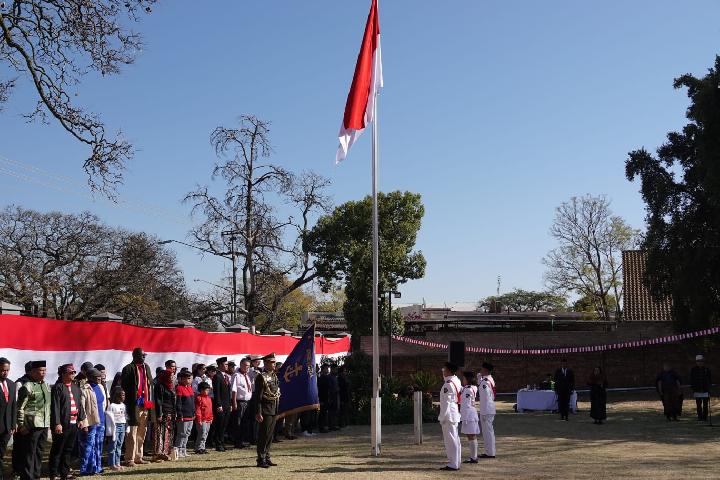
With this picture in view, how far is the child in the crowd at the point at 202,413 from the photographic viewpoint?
15.4m

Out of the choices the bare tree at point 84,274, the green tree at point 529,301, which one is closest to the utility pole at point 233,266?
the bare tree at point 84,274

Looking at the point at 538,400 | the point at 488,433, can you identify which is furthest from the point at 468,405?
the point at 538,400

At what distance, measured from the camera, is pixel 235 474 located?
40.9 ft

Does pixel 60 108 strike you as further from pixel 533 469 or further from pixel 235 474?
pixel 533 469

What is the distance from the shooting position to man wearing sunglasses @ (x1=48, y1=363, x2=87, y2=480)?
11.4 m

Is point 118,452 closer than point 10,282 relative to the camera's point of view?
Yes

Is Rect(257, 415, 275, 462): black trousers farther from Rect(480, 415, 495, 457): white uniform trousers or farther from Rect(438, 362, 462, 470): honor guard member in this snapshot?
Rect(480, 415, 495, 457): white uniform trousers

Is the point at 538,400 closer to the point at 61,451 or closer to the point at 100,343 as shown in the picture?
the point at 100,343

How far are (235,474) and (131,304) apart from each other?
27076mm

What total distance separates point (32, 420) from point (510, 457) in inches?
336

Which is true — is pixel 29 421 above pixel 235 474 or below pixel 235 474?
A: above

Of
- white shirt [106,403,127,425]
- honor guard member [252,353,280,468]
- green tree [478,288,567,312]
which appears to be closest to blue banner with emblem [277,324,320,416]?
honor guard member [252,353,280,468]

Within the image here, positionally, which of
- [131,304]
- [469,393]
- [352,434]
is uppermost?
[131,304]

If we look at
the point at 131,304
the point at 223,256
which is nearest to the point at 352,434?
the point at 223,256
